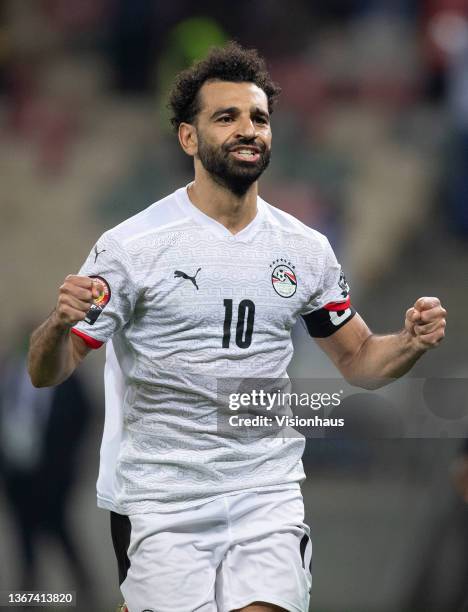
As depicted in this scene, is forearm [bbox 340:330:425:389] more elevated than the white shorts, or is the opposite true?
forearm [bbox 340:330:425:389]

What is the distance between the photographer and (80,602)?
22.4ft

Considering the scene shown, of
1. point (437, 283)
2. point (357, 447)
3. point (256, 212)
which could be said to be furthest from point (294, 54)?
point (256, 212)

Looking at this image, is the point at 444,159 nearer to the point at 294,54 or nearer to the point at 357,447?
the point at 294,54

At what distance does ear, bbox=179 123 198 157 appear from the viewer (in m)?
3.89

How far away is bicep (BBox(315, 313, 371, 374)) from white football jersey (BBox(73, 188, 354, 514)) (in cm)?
28

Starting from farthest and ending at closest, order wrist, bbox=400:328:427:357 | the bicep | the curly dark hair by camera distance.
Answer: the bicep
the curly dark hair
wrist, bbox=400:328:427:357

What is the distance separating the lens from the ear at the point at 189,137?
12.8ft

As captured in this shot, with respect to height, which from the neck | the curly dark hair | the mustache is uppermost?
the curly dark hair

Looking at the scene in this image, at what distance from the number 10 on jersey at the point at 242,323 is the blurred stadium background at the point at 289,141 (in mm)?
4092

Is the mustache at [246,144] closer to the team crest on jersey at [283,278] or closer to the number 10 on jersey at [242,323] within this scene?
the team crest on jersey at [283,278]

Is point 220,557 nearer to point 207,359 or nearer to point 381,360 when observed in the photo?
point 207,359

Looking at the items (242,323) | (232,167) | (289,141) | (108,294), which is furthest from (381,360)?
(289,141)

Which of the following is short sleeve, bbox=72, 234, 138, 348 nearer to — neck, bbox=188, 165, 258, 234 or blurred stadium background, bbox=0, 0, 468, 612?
neck, bbox=188, 165, 258, 234

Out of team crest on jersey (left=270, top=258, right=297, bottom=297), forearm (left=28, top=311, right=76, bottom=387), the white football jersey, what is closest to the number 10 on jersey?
the white football jersey
